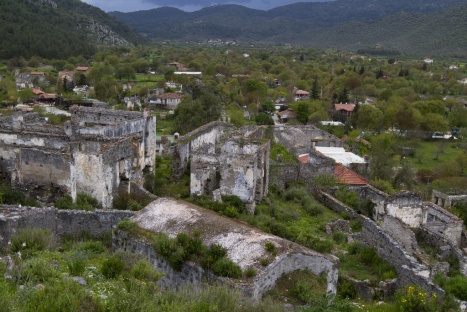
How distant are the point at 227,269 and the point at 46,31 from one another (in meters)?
97.2

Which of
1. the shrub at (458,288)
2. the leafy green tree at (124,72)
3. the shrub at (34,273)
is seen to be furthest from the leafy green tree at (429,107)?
the shrub at (34,273)

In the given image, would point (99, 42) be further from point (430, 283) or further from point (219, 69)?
point (430, 283)

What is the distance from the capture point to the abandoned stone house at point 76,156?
1580 centimetres

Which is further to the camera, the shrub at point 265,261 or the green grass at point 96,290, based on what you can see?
the shrub at point 265,261

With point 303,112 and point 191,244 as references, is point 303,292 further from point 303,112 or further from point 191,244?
point 303,112

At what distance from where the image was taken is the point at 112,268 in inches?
348

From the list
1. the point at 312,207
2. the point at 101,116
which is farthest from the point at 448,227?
the point at 101,116

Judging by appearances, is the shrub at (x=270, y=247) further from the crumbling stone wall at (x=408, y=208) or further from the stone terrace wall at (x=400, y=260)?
the crumbling stone wall at (x=408, y=208)

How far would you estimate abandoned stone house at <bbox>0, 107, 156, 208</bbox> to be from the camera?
1580cm

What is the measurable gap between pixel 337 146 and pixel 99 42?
106 metres

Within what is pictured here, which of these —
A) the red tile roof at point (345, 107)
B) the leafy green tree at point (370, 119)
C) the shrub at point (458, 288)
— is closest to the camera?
the shrub at point (458, 288)

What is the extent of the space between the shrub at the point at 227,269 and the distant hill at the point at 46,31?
83818mm

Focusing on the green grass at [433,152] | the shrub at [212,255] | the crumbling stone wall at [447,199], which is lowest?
the green grass at [433,152]

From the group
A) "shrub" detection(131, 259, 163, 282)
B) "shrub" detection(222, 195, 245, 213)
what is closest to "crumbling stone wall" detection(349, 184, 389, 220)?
"shrub" detection(222, 195, 245, 213)
